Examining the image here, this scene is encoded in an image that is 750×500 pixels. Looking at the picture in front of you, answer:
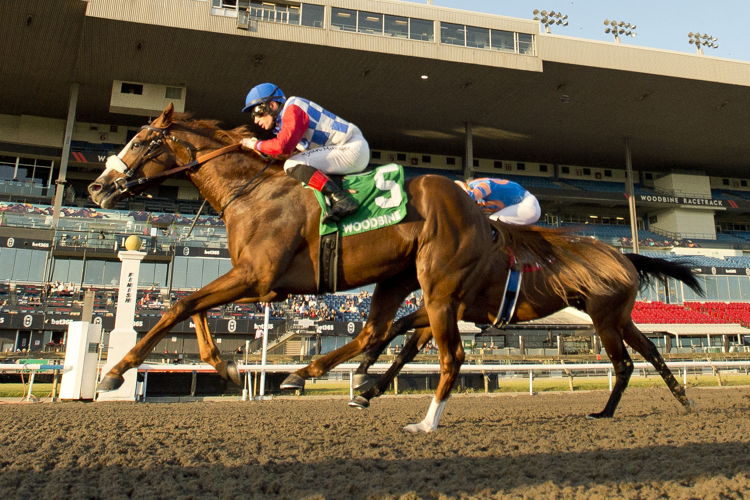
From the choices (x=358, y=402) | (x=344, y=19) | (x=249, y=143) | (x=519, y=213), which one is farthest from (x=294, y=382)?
(x=344, y=19)

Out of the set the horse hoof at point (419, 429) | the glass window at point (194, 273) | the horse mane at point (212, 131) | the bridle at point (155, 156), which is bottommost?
the horse hoof at point (419, 429)

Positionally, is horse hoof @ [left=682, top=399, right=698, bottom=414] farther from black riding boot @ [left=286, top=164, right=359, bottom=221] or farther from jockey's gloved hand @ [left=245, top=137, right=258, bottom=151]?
jockey's gloved hand @ [left=245, top=137, right=258, bottom=151]

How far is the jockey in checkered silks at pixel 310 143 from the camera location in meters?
3.88

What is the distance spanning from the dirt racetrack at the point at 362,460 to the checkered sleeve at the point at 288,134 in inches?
74.7

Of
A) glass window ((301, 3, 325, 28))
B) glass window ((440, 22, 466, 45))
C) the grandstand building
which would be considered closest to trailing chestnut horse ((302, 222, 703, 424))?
the grandstand building

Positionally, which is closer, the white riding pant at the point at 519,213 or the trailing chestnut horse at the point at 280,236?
the trailing chestnut horse at the point at 280,236

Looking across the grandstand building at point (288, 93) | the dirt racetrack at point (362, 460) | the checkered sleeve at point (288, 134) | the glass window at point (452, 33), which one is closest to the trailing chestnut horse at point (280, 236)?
the checkered sleeve at point (288, 134)

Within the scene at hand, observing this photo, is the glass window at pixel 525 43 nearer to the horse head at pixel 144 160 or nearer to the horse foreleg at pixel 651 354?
the horse foreleg at pixel 651 354

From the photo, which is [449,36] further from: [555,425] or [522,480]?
[522,480]

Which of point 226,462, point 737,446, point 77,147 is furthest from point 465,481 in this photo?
point 77,147

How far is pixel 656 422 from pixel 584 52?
83.1 ft

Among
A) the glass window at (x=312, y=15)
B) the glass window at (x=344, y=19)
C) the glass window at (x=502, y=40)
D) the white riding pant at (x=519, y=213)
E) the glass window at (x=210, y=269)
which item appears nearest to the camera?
the white riding pant at (x=519, y=213)

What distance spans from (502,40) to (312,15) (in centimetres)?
885

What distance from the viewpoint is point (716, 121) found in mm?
32938
